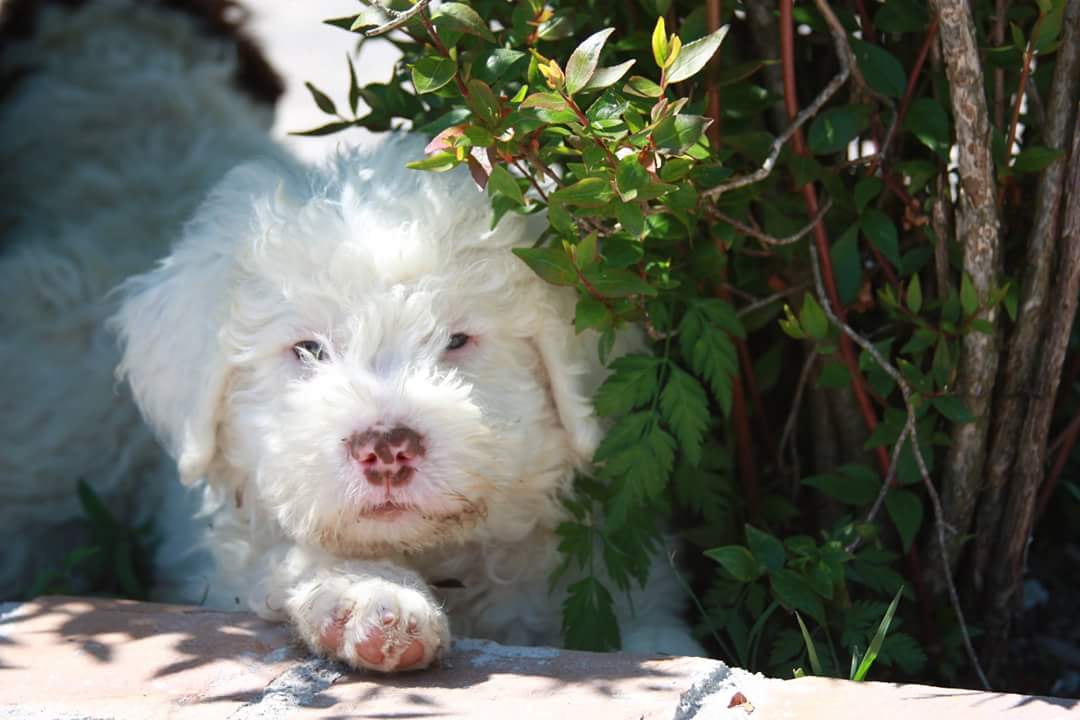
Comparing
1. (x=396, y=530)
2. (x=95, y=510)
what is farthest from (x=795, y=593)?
(x=95, y=510)

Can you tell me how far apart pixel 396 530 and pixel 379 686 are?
307 mm

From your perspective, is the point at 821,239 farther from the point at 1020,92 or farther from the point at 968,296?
the point at 1020,92

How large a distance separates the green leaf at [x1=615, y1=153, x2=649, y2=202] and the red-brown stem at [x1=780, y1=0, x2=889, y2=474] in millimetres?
497

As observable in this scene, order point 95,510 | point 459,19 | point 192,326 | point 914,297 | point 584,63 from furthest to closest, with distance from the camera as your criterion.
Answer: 1. point 95,510
2. point 192,326
3. point 914,297
4. point 459,19
5. point 584,63

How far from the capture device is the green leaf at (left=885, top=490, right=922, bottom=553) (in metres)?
2.43

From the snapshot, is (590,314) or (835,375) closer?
(590,314)

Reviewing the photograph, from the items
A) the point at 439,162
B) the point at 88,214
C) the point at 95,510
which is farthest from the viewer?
the point at 88,214

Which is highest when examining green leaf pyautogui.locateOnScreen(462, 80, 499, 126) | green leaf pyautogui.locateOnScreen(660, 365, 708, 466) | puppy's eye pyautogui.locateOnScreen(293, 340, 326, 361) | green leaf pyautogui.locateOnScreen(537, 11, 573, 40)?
green leaf pyautogui.locateOnScreen(537, 11, 573, 40)

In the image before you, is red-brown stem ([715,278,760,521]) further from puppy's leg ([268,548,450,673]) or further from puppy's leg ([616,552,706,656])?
puppy's leg ([268,548,450,673])

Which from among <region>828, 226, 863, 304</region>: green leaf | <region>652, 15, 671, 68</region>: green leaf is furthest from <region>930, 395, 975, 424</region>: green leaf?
<region>652, 15, 671, 68</region>: green leaf

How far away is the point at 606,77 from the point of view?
193cm

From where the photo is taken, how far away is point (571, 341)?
2533mm

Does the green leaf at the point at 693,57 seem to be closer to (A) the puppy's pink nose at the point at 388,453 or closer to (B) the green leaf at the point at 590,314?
(B) the green leaf at the point at 590,314

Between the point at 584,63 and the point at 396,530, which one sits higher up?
the point at 584,63
